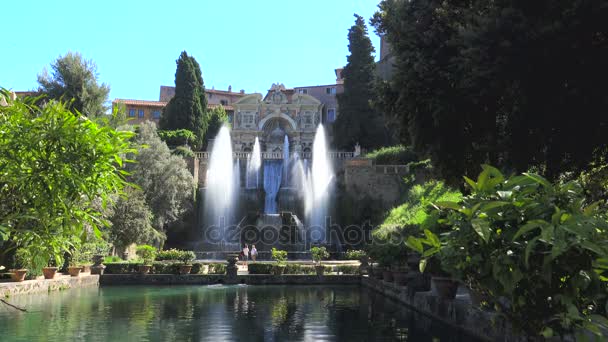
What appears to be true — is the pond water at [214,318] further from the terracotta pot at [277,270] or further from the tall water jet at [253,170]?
the tall water jet at [253,170]

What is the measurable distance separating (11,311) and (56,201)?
9986 millimetres

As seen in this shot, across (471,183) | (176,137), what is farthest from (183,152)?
(471,183)

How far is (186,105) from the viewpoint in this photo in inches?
1970

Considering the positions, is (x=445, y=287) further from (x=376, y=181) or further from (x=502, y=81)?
(x=376, y=181)

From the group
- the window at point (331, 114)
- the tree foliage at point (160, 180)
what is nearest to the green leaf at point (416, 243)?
the tree foliage at point (160, 180)

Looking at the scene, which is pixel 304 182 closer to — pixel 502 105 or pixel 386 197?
pixel 386 197

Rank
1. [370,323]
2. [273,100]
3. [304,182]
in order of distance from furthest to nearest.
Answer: [273,100] → [304,182] → [370,323]

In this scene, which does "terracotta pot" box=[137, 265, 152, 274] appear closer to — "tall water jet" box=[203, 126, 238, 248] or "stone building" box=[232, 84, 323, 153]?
"tall water jet" box=[203, 126, 238, 248]

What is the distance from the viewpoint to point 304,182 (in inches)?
1554

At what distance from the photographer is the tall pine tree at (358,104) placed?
1779 inches

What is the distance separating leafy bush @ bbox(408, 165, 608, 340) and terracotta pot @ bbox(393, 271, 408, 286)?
462 inches

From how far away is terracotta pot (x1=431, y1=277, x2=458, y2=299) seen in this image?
1133 cm

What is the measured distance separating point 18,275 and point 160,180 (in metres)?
17.5

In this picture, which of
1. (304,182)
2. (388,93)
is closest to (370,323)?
(388,93)
